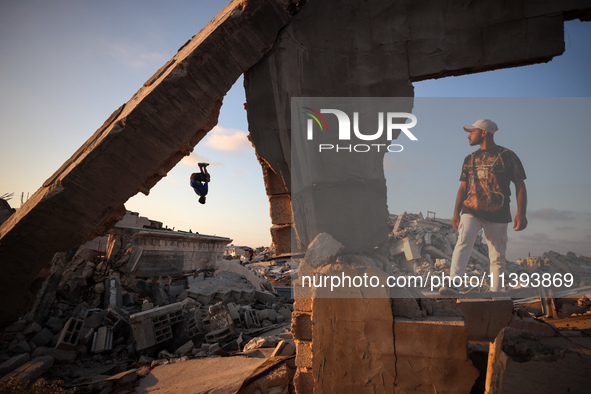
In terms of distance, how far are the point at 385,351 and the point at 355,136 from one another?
6.87 ft

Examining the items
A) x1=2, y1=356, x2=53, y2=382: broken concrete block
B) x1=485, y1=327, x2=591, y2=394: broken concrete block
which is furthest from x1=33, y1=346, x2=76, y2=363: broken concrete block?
x1=485, y1=327, x2=591, y2=394: broken concrete block

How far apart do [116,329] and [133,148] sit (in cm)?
585

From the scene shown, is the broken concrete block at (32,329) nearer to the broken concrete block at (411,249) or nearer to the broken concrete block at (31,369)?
the broken concrete block at (31,369)

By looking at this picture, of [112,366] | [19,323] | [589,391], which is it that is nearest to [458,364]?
[589,391]

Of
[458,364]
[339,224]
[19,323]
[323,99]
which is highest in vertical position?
[323,99]

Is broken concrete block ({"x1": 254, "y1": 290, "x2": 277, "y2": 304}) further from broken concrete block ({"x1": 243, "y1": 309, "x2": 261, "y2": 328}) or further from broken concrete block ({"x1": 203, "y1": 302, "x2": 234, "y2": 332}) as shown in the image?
broken concrete block ({"x1": 203, "y1": 302, "x2": 234, "y2": 332})

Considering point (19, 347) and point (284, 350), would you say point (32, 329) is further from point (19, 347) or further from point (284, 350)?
point (284, 350)

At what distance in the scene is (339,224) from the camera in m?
3.11

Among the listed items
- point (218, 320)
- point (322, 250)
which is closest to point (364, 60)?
point (322, 250)

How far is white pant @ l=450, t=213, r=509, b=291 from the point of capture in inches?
154

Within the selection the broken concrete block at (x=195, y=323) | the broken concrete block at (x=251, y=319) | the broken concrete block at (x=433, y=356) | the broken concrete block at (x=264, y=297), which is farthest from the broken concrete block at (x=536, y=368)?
the broken concrete block at (x=264, y=297)

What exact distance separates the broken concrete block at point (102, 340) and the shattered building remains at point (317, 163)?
350 centimetres

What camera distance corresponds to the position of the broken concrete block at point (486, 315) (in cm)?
362

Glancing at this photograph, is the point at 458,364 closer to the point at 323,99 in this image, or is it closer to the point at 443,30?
the point at 323,99
